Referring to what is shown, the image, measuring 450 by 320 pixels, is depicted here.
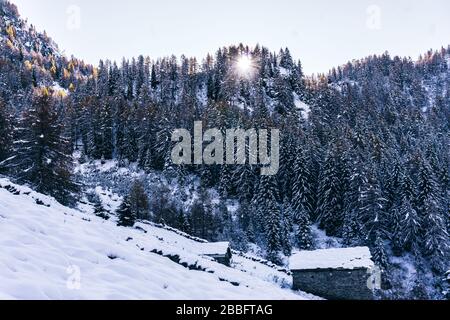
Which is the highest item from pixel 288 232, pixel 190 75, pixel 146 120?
pixel 190 75

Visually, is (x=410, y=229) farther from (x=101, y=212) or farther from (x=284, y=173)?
(x=101, y=212)

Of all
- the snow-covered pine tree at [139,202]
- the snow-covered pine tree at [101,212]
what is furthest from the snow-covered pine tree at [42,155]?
→ the snow-covered pine tree at [139,202]

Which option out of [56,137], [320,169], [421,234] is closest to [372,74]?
[320,169]

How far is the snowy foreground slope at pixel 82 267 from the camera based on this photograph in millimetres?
7928

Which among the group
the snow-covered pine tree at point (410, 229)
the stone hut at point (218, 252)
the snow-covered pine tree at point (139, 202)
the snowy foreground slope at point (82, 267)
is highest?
the snowy foreground slope at point (82, 267)

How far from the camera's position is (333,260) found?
28922mm

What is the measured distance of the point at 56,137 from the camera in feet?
130

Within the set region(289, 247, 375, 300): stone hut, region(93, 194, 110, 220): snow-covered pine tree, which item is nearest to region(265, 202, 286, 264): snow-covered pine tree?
region(93, 194, 110, 220): snow-covered pine tree

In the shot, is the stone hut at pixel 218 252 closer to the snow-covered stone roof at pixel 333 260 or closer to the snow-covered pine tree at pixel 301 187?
the snow-covered stone roof at pixel 333 260

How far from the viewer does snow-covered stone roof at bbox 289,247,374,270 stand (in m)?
A: 27.8

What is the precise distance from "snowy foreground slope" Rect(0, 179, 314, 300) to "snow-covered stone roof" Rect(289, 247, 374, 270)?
50.3 ft

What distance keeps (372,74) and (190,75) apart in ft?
300

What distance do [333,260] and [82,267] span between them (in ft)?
74.0
